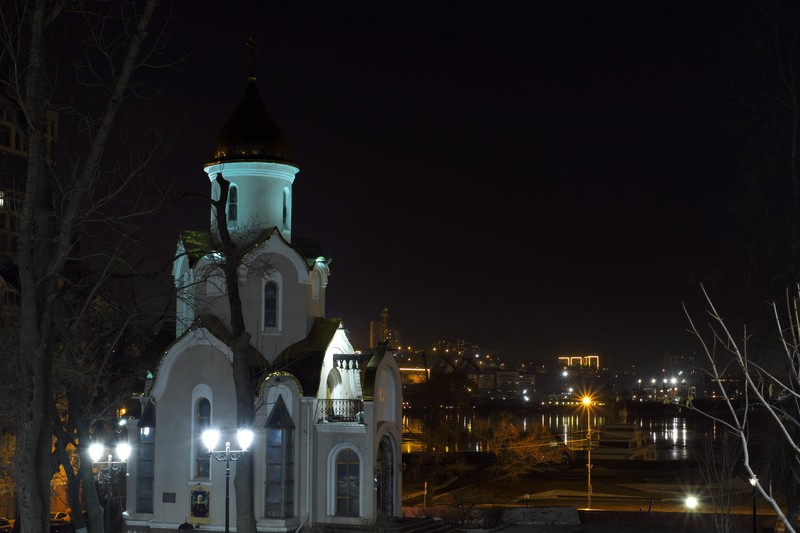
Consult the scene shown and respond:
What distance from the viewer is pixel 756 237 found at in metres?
16.9

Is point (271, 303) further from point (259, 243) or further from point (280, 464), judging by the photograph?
point (280, 464)

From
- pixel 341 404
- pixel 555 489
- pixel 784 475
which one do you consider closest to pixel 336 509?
pixel 341 404

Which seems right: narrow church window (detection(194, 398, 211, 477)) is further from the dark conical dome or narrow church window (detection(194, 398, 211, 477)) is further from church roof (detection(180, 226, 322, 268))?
the dark conical dome

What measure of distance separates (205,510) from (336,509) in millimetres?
3413

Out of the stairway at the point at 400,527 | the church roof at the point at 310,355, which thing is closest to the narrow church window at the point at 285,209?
the church roof at the point at 310,355

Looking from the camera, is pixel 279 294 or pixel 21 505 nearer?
pixel 21 505

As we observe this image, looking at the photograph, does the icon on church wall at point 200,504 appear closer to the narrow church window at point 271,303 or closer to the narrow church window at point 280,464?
the narrow church window at point 280,464

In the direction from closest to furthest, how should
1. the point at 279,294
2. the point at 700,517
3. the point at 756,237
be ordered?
the point at 756,237
the point at 279,294
the point at 700,517

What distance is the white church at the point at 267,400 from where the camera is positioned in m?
25.5

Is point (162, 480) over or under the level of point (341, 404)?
under

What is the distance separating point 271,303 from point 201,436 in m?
4.07

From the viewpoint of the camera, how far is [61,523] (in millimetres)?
35594

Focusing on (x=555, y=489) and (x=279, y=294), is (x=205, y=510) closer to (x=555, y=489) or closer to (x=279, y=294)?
(x=279, y=294)

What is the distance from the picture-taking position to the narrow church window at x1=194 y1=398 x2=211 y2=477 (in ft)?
85.2
